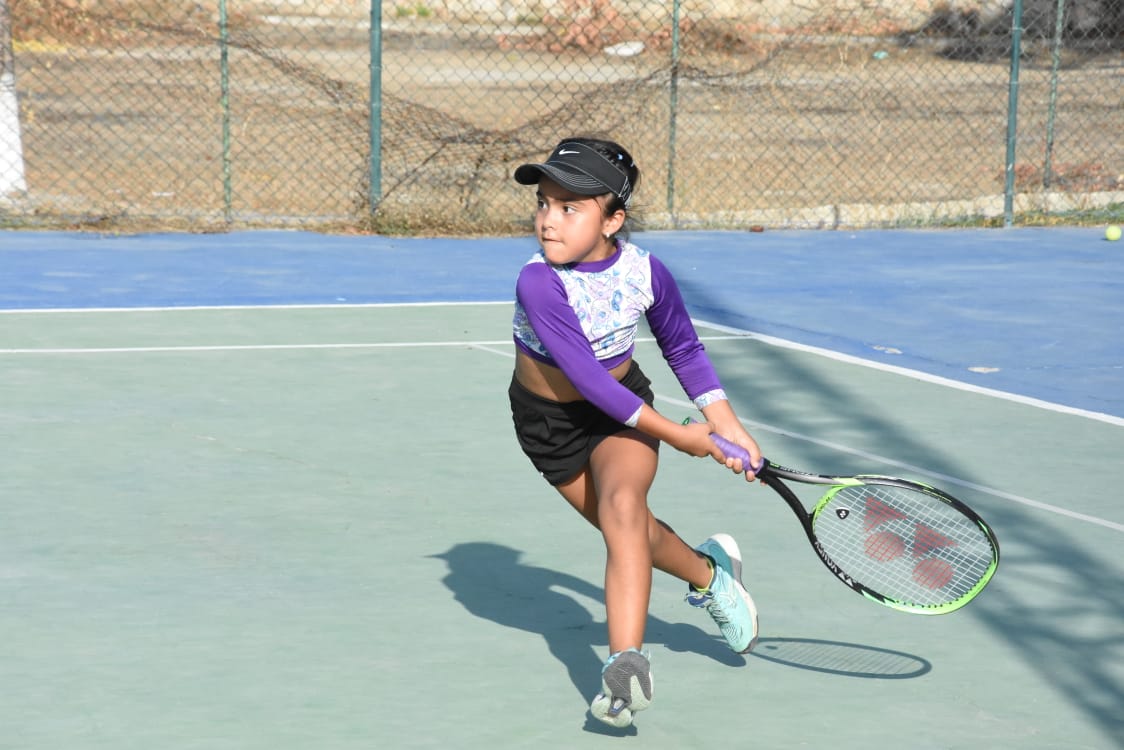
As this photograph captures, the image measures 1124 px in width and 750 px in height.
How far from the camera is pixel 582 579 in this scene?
5.29 metres

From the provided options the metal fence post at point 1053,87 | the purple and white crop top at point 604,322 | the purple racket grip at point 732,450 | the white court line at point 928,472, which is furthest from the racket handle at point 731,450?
the metal fence post at point 1053,87

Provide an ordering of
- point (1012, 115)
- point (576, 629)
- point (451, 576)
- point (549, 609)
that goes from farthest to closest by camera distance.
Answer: point (1012, 115) → point (451, 576) → point (549, 609) → point (576, 629)

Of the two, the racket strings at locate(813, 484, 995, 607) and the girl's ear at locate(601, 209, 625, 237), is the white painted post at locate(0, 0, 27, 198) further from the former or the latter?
the racket strings at locate(813, 484, 995, 607)

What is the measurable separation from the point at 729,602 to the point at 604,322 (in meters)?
0.85

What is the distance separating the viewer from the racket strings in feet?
14.8

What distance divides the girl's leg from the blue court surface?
0.28 meters

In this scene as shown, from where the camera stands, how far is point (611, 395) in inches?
160

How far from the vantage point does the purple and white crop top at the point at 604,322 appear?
13.4 feet

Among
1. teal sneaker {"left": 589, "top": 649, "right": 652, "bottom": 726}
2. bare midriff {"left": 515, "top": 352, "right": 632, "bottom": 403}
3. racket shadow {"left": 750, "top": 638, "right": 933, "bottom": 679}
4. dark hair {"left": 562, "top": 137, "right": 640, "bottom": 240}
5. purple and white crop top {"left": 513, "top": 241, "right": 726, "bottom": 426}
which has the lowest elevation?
racket shadow {"left": 750, "top": 638, "right": 933, "bottom": 679}

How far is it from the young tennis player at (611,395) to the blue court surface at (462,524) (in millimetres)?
226

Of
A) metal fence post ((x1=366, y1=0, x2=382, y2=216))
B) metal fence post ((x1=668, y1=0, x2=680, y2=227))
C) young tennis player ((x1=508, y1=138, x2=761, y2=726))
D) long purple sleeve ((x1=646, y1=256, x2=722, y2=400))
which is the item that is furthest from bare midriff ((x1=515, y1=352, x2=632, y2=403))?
metal fence post ((x1=668, y1=0, x2=680, y2=227))

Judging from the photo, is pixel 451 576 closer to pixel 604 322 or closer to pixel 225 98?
pixel 604 322

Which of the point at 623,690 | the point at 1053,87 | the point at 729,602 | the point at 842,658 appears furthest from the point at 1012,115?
the point at 623,690

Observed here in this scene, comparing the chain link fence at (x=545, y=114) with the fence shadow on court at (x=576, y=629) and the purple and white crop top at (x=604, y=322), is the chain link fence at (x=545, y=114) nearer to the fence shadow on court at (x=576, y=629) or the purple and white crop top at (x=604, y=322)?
the fence shadow on court at (x=576, y=629)
